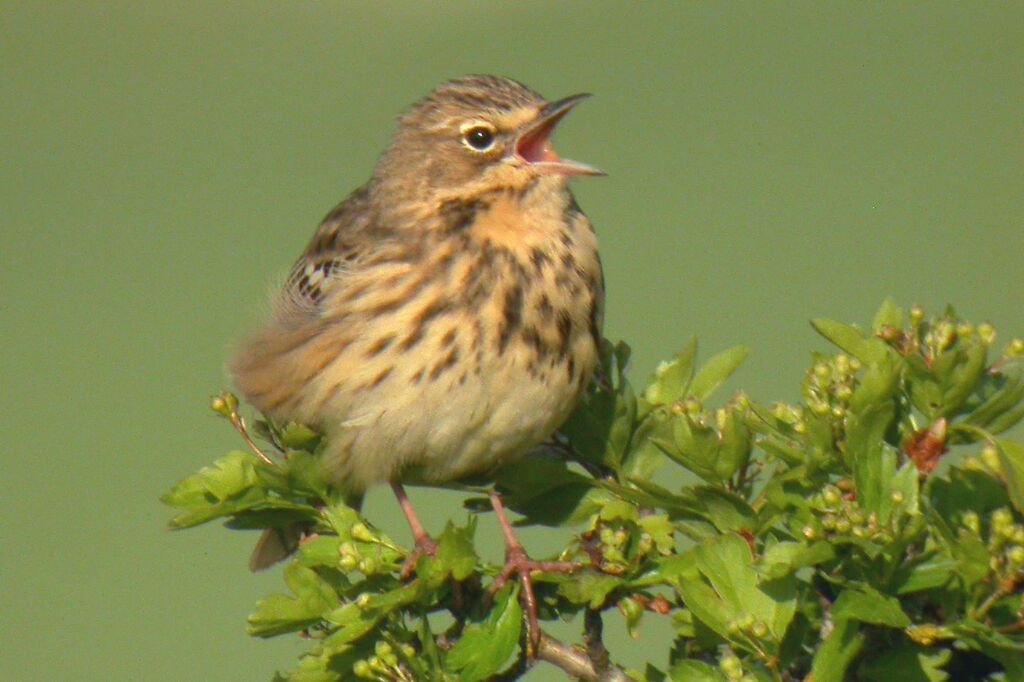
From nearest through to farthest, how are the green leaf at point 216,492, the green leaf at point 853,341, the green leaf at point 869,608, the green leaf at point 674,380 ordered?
the green leaf at point 869,608
the green leaf at point 853,341
the green leaf at point 216,492
the green leaf at point 674,380

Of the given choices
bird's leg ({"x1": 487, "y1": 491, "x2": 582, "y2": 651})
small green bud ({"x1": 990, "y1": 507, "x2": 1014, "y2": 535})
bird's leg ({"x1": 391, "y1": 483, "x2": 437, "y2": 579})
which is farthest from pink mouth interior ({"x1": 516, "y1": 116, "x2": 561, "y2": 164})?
small green bud ({"x1": 990, "y1": 507, "x2": 1014, "y2": 535})

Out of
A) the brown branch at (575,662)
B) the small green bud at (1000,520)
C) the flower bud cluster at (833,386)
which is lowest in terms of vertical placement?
the brown branch at (575,662)

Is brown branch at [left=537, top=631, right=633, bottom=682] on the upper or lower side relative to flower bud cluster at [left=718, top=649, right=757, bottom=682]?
lower

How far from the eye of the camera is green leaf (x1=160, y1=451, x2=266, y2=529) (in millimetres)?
2822

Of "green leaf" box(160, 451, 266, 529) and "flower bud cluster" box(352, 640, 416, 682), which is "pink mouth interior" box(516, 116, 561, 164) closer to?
"green leaf" box(160, 451, 266, 529)

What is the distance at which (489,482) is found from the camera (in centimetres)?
376

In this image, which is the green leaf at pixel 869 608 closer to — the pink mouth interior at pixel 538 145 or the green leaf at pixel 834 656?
the green leaf at pixel 834 656

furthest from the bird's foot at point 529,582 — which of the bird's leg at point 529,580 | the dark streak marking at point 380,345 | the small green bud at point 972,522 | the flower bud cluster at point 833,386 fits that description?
the dark streak marking at point 380,345

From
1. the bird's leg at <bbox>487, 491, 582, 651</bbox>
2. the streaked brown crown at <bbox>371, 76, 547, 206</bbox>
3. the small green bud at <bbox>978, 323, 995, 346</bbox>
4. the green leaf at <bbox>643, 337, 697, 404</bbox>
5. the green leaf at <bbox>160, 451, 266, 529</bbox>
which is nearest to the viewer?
the small green bud at <bbox>978, 323, 995, 346</bbox>

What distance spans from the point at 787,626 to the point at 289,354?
7.04ft

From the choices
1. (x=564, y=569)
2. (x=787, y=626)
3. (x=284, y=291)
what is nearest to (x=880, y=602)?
(x=787, y=626)

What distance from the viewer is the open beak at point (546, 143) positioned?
413cm

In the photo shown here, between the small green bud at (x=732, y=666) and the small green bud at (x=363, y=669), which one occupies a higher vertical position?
the small green bud at (x=732, y=666)

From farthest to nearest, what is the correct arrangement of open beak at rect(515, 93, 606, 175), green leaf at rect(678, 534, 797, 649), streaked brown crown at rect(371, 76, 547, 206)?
streaked brown crown at rect(371, 76, 547, 206) → open beak at rect(515, 93, 606, 175) → green leaf at rect(678, 534, 797, 649)
